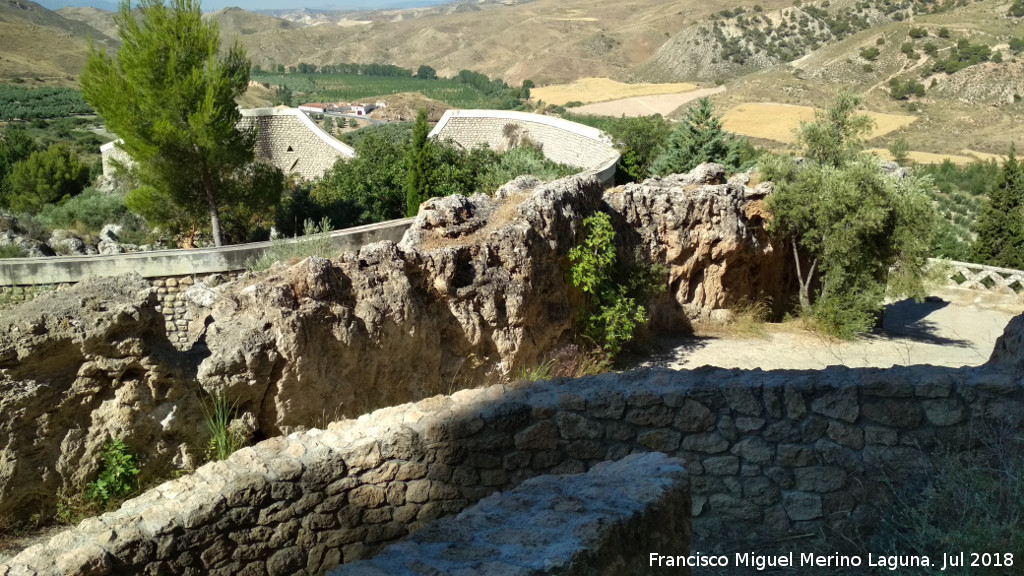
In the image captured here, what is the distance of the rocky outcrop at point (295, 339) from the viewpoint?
5.12 m

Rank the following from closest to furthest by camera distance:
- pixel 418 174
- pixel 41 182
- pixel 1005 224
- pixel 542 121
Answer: pixel 418 174
pixel 1005 224
pixel 41 182
pixel 542 121

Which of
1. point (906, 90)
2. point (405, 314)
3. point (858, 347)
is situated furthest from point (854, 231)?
point (906, 90)

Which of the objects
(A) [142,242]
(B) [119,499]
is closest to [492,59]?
(A) [142,242]

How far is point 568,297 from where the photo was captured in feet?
31.6

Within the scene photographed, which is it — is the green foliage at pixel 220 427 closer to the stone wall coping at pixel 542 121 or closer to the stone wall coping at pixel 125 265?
the stone wall coping at pixel 125 265

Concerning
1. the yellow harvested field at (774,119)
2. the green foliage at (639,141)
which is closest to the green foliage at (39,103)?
the green foliage at (639,141)

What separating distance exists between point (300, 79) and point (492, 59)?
1093 inches

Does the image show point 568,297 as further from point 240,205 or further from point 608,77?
point 608,77

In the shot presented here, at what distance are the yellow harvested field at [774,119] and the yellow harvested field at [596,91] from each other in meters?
18.3

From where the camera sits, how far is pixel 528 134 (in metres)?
25.3

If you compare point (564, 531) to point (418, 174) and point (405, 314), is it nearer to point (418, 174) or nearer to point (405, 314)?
point (405, 314)

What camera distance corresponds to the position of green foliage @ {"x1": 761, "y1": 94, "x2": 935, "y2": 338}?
12.1m

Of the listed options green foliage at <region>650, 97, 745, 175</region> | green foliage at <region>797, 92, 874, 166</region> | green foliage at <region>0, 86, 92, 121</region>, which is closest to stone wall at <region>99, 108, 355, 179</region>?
green foliage at <region>650, 97, 745, 175</region>

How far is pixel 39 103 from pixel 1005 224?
176ft
